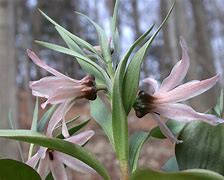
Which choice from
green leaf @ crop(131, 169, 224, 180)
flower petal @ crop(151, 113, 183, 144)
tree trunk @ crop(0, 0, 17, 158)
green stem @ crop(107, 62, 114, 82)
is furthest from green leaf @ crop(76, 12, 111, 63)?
tree trunk @ crop(0, 0, 17, 158)

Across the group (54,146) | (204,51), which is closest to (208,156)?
(54,146)

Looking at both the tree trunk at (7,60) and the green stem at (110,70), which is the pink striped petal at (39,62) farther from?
the tree trunk at (7,60)

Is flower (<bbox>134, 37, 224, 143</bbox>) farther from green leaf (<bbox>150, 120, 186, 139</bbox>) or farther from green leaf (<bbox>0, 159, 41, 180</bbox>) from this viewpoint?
green leaf (<bbox>0, 159, 41, 180</bbox>)

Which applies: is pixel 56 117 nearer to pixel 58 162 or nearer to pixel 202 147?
pixel 58 162

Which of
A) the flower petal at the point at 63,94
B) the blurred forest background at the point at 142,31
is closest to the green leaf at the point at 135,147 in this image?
the flower petal at the point at 63,94

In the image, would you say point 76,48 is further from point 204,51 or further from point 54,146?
point 204,51

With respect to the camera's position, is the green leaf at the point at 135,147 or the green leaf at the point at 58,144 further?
the green leaf at the point at 135,147

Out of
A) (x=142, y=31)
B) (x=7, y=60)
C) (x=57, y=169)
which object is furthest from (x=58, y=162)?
(x=142, y=31)
